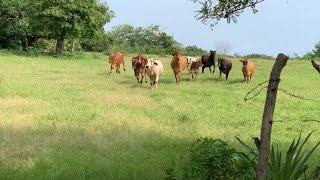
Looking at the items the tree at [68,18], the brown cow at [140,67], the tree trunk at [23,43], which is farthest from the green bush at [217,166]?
the tree trunk at [23,43]

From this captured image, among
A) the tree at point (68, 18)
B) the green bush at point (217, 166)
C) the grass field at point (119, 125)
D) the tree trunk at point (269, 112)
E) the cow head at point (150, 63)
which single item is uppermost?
the tree at point (68, 18)

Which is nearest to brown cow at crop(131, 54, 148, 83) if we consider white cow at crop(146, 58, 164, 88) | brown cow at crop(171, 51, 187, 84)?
white cow at crop(146, 58, 164, 88)

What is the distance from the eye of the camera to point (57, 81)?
60.9 feet

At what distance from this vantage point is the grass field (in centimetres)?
652

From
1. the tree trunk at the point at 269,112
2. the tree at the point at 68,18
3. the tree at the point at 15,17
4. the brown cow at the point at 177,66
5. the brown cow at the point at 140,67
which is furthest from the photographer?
the tree at the point at 15,17

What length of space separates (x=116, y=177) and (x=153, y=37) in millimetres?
59360

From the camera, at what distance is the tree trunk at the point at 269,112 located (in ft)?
12.0

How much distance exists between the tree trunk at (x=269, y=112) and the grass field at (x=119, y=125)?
131 cm

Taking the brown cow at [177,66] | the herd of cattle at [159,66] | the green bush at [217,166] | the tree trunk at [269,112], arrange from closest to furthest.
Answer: the tree trunk at [269,112] → the green bush at [217,166] → the herd of cattle at [159,66] → the brown cow at [177,66]

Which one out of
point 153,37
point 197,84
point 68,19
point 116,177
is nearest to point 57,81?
point 197,84

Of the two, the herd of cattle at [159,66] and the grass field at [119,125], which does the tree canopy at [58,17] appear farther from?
the grass field at [119,125]

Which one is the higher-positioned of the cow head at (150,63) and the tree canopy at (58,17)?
the tree canopy at (58,17)

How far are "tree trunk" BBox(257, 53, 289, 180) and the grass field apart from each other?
131 cm

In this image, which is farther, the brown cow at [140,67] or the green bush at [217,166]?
the brown cow at [140,67]
